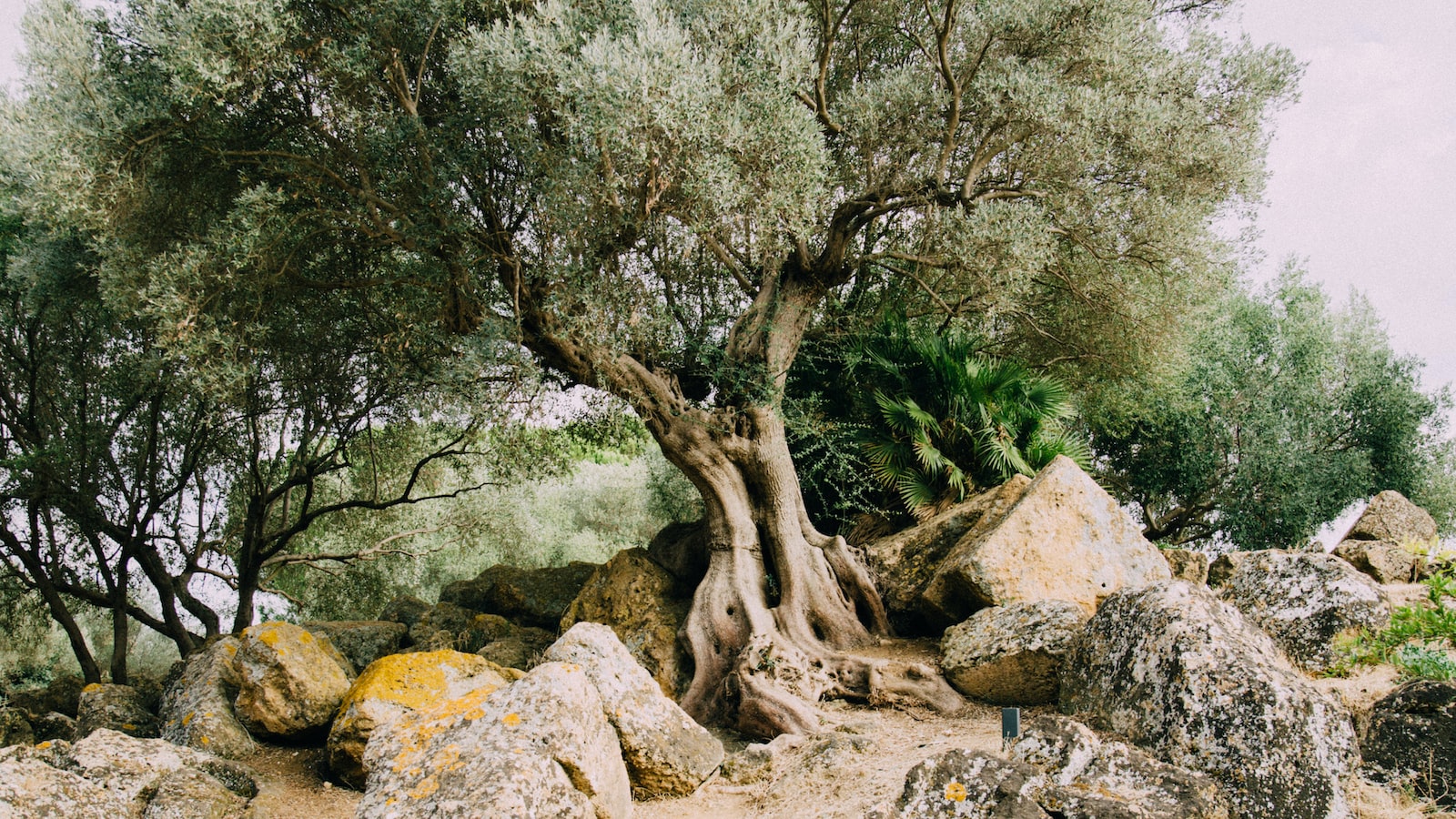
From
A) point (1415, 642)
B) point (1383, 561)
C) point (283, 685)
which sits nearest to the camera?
point (1415, 642)

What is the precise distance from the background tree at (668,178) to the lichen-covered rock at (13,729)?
15.7 ft

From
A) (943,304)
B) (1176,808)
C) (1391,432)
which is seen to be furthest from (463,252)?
(1391,432)

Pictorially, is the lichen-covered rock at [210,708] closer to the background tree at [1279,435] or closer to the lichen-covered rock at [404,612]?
the lichen-covered rock at [404,612]

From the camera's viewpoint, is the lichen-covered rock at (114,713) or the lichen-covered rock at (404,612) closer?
the lichen-covered rock at (114,713)

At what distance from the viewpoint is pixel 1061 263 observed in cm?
1495

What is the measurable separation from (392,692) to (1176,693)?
6.98m

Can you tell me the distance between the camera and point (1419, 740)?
507cm

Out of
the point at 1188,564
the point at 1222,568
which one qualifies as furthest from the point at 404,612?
the point at 1222,568

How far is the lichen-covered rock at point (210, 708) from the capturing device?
8.76 meters

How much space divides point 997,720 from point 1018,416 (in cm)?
602

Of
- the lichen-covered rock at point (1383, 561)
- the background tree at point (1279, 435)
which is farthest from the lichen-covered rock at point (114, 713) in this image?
the background tree at point (1279, 435)

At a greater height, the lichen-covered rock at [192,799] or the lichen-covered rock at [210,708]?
the lichen-covered rock at [210,708]

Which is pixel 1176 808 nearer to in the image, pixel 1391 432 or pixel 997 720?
pixel 997 720

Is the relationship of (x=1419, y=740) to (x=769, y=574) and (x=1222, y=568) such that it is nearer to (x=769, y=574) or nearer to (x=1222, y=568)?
(x=1222, y=568)
